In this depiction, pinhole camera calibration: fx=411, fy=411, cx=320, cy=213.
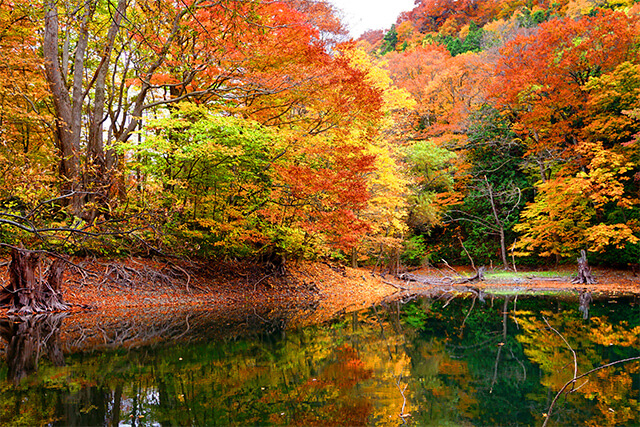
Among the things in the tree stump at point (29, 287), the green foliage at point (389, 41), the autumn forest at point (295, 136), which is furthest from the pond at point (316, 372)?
the green foliage at point (389, 41)

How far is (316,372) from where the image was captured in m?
4.39

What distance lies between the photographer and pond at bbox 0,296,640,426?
3.18 m

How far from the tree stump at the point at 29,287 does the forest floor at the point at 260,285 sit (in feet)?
1.50

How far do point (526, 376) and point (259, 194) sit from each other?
8.19m

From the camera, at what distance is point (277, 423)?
9.89ft

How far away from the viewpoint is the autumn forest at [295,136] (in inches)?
337

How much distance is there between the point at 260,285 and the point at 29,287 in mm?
5908

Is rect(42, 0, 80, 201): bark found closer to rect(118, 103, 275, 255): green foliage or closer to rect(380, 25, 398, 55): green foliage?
rect(118, 103, 275, 255): green foliage

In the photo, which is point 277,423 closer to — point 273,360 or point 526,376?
point 273,360

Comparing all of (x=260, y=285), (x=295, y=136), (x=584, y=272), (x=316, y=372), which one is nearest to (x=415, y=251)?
(x=584, y=272)

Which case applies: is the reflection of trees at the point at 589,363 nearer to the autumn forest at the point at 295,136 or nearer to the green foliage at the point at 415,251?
the autumn forest at the point at 295,136

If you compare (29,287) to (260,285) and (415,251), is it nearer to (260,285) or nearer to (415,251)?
(260,285)

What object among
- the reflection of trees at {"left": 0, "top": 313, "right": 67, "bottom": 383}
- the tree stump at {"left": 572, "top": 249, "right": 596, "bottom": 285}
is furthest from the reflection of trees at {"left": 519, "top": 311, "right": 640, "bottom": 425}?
the tree stump at {"left": 572, "top": 249, "right": 596, "bottom": 285}

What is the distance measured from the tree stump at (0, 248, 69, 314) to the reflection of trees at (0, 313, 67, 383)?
36cm
